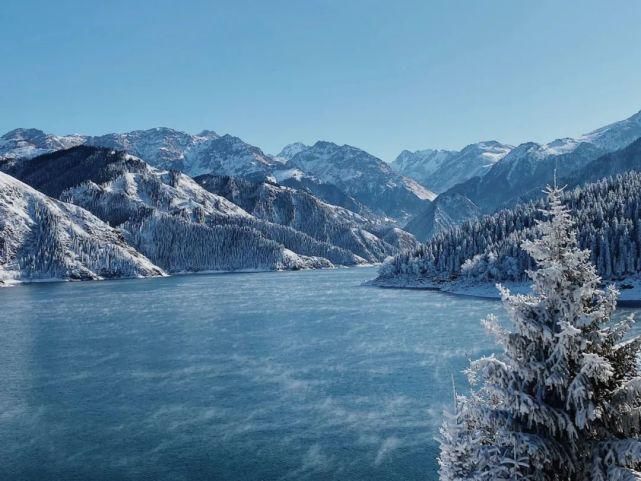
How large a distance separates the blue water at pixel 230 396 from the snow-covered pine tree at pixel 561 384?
538 cm

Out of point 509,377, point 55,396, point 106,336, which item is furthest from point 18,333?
point 509,377

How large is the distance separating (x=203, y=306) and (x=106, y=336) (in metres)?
48.3

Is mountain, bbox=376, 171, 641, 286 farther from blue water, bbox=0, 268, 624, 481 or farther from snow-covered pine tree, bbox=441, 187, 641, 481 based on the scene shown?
snow-covered pine tree, bbox=441, 187, 641, 481

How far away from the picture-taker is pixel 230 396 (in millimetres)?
53094

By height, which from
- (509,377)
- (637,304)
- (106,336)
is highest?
(509,377)

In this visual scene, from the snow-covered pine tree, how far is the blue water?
17.7ft

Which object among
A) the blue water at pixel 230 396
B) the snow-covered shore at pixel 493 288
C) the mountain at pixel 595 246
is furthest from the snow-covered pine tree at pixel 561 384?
the mountain at pixel 595 246

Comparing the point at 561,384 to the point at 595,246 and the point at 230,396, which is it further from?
the point at 595,246

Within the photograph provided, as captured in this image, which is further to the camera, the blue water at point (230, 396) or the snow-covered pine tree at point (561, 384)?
the blue water at point (230, 396)

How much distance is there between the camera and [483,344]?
245 feet

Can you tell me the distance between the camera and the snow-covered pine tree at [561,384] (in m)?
13.6

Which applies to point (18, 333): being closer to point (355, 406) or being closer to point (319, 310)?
point (319, 310)

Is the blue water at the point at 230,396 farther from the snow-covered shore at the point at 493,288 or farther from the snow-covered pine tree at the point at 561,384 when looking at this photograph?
the snow-covered shore at the point at 493,288

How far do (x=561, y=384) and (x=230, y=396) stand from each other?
43861mm
